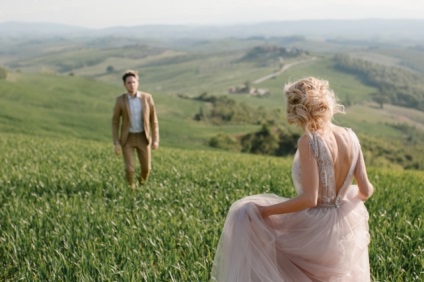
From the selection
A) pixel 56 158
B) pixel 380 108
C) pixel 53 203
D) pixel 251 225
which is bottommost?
pixel 380 108

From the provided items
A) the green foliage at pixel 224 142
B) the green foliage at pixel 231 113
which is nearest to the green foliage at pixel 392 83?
the green foliage at pixel 231 113

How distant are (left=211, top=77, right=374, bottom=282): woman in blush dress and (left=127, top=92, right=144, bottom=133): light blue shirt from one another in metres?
6.45

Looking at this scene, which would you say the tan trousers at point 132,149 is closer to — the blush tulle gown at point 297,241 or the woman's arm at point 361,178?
the blush tulle gown at point 297,241

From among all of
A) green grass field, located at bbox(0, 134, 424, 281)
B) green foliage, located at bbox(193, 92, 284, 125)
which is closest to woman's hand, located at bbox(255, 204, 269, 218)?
green grass field, located at bbox(0, 134, 424, 281)

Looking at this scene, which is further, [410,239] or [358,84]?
[358,84]

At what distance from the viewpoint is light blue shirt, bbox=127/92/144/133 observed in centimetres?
1034

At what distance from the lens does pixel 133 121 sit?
1044cm

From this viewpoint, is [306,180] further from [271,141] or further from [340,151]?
[271,141]

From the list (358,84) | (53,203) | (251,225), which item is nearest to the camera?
(251,225)

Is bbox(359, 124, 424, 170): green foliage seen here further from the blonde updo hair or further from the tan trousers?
the blonde updo hair

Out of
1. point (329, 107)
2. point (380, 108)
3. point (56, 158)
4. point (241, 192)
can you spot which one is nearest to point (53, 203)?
point (241, 192)

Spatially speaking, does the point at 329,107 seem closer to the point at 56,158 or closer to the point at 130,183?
the point at 130,183

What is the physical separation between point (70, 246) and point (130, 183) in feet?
14.7

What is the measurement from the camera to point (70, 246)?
6.43 meters
